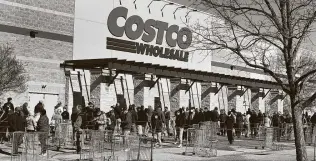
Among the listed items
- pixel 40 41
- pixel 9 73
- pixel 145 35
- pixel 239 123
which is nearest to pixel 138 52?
pixel 145 35

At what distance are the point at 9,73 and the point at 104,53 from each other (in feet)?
31.0

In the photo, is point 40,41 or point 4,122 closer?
point 4,122

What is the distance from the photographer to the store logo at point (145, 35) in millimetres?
32938

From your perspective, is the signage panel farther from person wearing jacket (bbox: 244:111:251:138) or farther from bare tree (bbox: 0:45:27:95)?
person wearing jacket (bbox: 244:111:251:138)

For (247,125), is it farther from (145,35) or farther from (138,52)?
(145,35)

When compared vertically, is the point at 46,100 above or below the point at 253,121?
above

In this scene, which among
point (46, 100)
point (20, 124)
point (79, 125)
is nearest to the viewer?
point (79, 125)

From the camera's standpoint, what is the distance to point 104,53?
105 ft

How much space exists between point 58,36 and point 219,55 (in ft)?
62.7

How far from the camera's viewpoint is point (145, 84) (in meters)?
34.8

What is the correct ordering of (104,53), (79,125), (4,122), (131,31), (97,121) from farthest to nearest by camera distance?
(131,31) → (104,53) → (4,122) → (97,121) → (79,125)

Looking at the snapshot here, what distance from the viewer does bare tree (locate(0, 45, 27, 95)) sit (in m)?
23.0

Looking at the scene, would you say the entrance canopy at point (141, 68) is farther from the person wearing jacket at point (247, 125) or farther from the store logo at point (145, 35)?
the person wearing jacket at point (247, 125)

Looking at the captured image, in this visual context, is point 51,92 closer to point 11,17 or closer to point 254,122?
point 11,17
